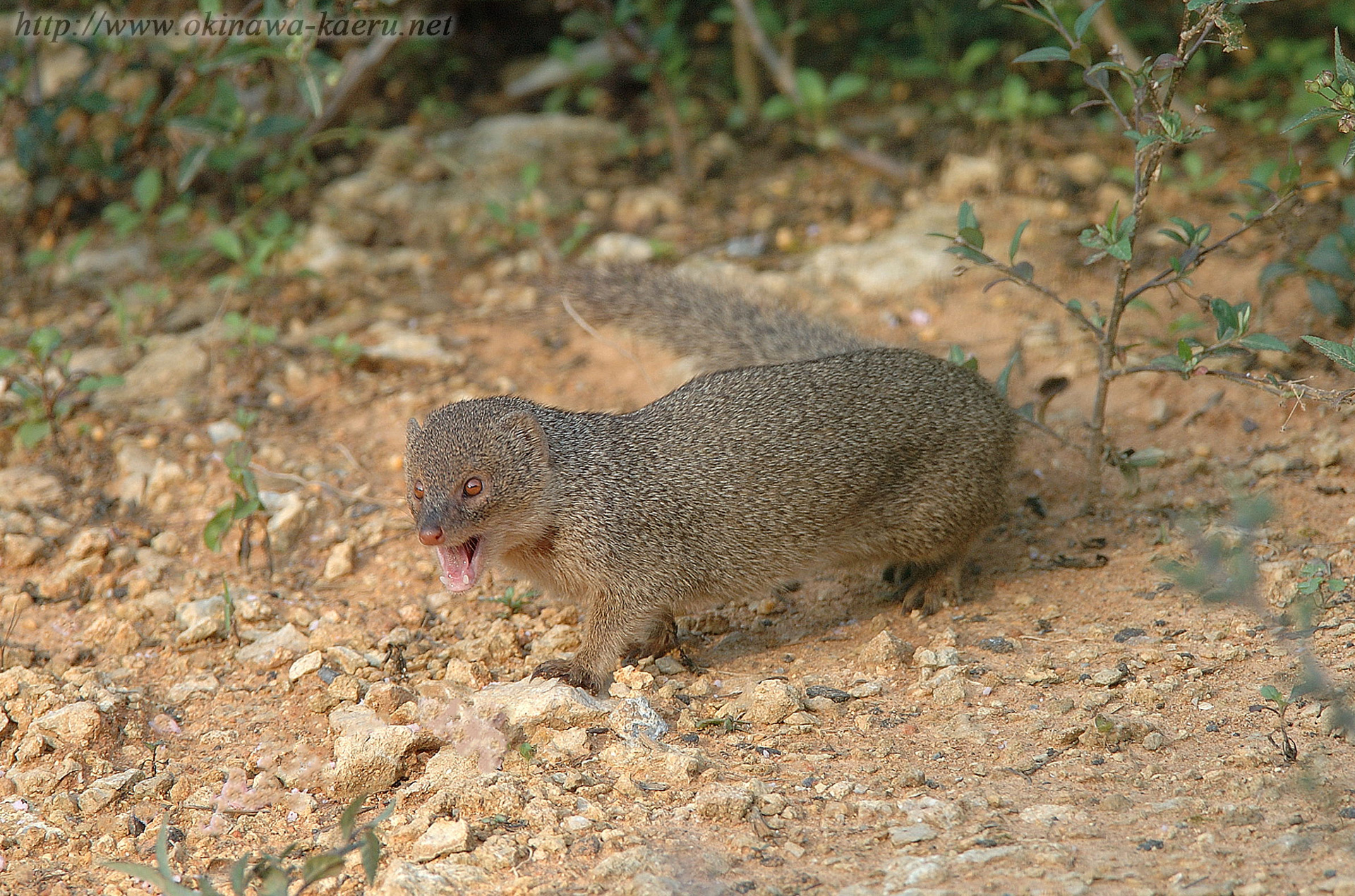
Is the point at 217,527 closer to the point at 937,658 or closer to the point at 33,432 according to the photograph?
the point at 33,432

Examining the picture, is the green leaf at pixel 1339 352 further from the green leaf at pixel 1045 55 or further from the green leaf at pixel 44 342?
the green leaf at pixel 44 342

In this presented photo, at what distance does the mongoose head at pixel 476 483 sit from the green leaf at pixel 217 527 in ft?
2.65

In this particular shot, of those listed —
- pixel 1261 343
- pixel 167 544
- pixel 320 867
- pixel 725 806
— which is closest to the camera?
pixel 320 867

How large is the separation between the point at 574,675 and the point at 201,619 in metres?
1.28

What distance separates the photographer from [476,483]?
148 inches

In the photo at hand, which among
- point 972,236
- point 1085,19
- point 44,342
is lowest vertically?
point 44,342

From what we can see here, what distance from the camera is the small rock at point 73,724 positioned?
3.39 m

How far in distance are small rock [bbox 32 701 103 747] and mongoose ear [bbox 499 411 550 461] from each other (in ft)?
4.62

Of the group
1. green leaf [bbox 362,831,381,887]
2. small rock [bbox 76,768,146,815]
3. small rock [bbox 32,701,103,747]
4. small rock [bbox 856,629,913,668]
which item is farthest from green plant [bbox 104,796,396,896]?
small rock [bbox 856,629,913,668]

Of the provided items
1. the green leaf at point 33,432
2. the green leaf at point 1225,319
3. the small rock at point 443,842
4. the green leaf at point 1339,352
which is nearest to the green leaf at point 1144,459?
the green leaf at point 1225,319

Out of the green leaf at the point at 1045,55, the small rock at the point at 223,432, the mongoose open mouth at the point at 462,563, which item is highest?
the green leaf at the point at 1045,55

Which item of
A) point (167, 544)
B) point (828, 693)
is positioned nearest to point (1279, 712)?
point (828, 693)

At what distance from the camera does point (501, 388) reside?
212 inches

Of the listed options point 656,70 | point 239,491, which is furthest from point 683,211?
point 239,491
